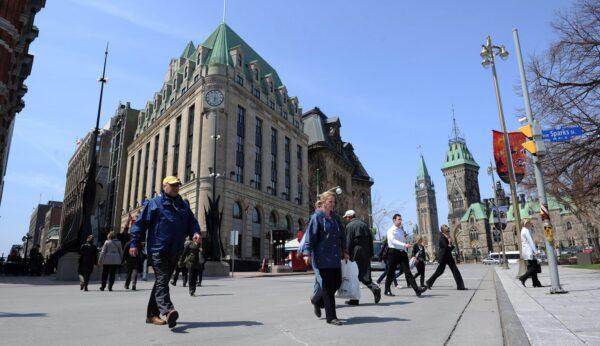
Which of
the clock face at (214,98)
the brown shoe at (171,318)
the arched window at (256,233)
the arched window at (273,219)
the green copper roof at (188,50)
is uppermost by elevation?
the green copper roof at (188,50)

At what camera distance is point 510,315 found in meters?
5.32

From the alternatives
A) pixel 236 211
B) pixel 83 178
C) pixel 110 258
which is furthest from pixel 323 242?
pixel 83 178

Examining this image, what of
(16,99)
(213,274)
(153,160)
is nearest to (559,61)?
(213,274)

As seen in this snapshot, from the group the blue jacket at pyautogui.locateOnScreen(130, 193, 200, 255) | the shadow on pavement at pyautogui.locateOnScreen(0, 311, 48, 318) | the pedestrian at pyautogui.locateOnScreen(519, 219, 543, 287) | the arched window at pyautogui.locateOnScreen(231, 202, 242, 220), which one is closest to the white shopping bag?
the blue jacket at pyautogui.locateOnScreen(130, 193, 200, 255)

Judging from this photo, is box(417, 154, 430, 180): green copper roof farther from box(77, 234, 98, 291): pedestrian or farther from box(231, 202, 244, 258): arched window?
box(77, 234, 98, 291): pedestrian

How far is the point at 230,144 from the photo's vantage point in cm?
4062

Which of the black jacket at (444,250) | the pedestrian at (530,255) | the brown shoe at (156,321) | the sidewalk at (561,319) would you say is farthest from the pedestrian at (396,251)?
the brown shoe at (156,321)

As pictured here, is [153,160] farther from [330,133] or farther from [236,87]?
[330,133]

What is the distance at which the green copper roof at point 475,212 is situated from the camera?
129000 mm

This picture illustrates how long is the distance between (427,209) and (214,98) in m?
132

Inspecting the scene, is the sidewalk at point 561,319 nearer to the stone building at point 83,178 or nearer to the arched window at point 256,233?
the arched window at point 256,233

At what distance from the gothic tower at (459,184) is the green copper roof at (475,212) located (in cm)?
523

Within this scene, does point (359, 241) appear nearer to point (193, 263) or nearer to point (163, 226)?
point (163, 226)

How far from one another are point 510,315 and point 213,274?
68.6 ft
